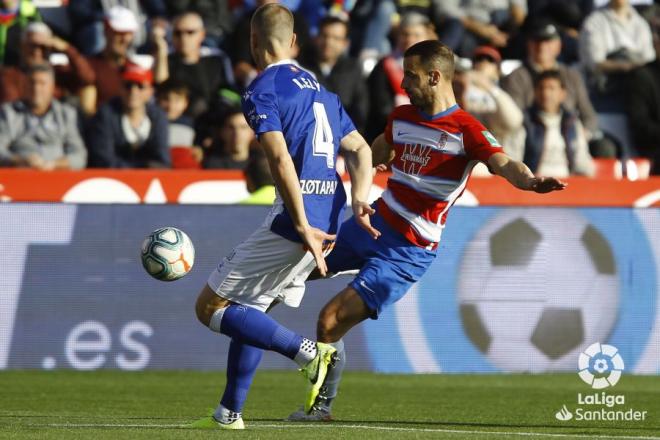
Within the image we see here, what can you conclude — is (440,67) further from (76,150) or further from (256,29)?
(76,150)

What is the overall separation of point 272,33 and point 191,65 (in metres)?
8.18

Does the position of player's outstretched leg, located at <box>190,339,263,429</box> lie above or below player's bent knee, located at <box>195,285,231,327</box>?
below

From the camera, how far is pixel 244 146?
13789 mm

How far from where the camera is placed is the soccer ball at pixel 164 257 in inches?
308

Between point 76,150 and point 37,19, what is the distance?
2.63 meters

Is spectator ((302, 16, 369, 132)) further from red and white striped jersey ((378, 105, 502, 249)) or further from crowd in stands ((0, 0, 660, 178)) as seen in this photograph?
red and white striped jersey ((378, 105, 502, 249))

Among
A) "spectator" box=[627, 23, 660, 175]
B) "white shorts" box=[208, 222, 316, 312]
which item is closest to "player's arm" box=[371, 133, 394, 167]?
"white shorts" box=[208, 222, 316, 312]

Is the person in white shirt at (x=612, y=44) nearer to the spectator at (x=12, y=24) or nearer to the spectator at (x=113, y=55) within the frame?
the spectator at (x=113, y=55)

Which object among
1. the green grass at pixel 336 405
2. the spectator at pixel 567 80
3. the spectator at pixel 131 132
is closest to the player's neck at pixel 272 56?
the green grass at pixel 336 405

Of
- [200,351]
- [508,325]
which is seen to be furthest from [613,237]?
[200,351]

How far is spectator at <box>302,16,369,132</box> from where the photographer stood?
14781 millimetres

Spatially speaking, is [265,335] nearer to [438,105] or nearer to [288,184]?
[288,184]

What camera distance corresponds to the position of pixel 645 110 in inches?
618

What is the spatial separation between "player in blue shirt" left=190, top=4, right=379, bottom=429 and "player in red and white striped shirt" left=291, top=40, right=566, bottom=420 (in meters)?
0.53
